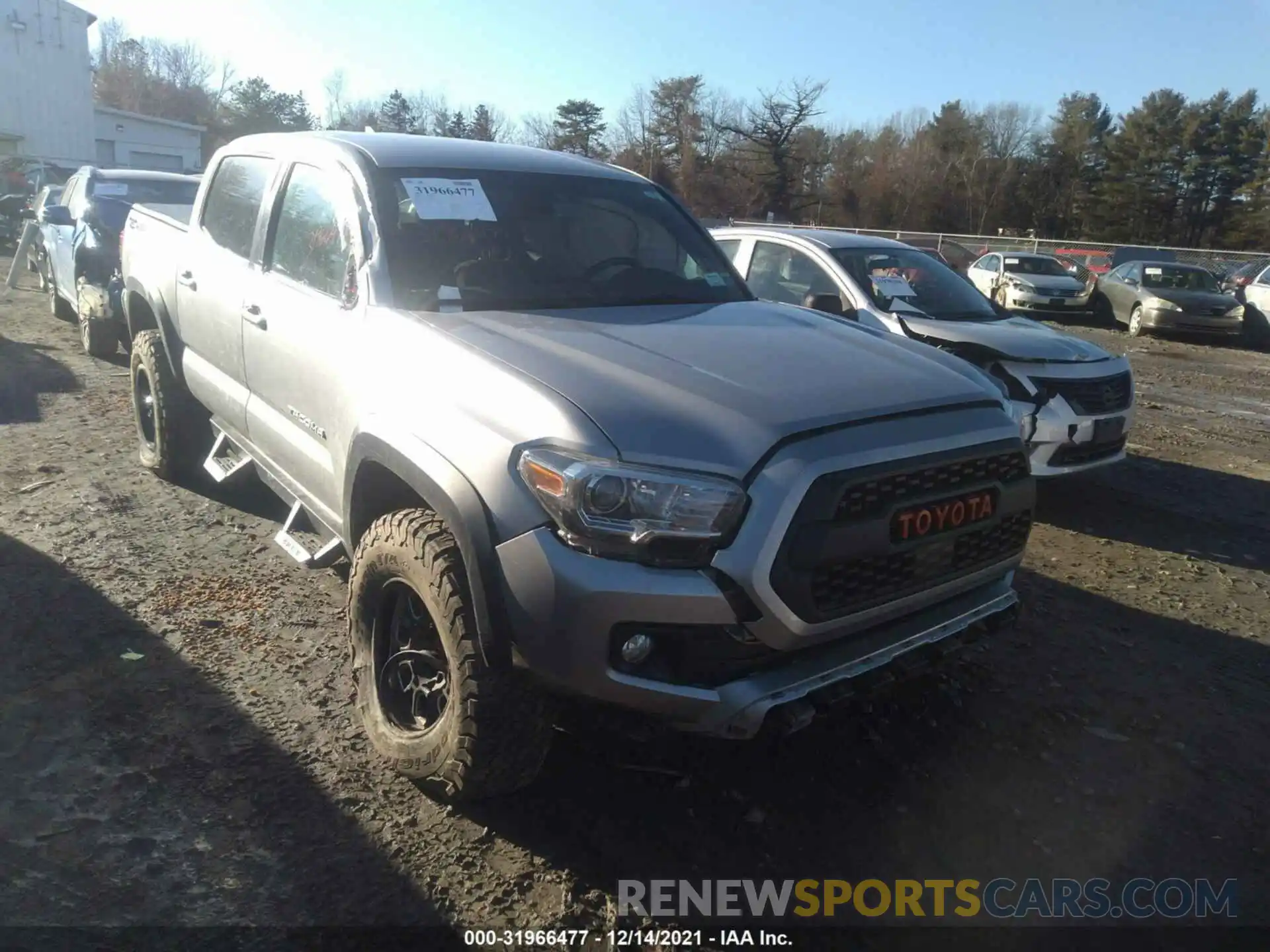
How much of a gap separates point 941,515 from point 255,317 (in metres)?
2.96

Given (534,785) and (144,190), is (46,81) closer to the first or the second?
(144,190)

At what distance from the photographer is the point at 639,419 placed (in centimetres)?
262

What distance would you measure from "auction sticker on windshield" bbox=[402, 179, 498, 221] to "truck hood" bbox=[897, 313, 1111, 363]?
3.78 metres

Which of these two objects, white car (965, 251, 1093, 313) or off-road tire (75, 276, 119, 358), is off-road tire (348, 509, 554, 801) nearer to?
off-road tire (75, 276, 119, 358)

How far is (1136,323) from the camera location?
18938mm

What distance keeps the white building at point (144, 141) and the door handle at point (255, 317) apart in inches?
1697

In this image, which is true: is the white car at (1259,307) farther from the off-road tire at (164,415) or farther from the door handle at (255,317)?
the door handle at (255,317)

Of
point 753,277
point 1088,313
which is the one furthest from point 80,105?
point 753,277

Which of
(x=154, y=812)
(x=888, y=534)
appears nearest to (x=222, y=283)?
(x=154, y=812)

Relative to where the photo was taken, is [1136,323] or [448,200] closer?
[448,200]

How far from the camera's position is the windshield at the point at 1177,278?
19.2 m

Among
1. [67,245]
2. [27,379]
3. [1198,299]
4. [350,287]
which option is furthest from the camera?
[1198,299]

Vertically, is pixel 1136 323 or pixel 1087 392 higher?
pixel 1087 392

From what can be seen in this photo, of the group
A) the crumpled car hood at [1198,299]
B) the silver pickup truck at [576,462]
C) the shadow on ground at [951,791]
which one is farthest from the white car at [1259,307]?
the silver pickup truck at [576,462]
